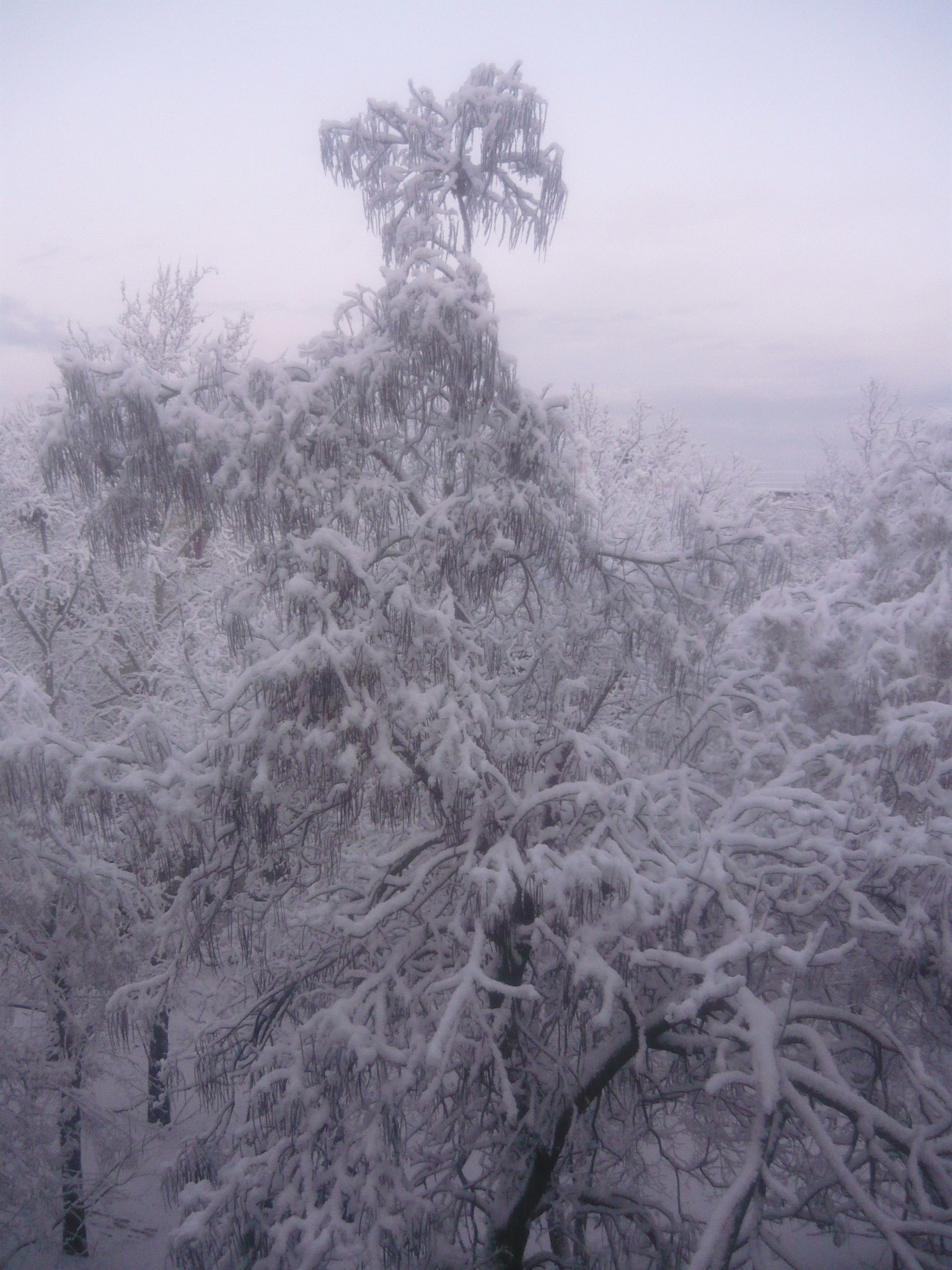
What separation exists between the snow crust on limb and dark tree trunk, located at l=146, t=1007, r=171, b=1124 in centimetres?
160

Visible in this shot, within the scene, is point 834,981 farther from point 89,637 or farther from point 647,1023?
point 89,637

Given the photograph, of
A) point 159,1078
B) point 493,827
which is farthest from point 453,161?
point 159,1078

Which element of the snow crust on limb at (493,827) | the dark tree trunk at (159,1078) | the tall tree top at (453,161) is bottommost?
the dark tree trunk at (159,1078)

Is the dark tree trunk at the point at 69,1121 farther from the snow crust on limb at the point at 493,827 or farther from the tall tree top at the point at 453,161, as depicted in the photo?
the tall tree top at the point at 453,161

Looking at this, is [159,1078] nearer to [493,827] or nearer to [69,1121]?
[69,1121]

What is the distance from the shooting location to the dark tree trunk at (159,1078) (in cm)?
676

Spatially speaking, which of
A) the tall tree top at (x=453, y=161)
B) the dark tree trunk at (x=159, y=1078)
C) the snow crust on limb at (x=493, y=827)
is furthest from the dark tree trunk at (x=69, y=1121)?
the tall tree top at (x=453, y=161)

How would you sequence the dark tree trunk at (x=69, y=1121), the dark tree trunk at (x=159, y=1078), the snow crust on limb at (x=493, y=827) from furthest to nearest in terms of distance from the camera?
the dark tree trunk at (x=159, y=1078), the dark tree trunk at (x=69, y=1121), the snow crust on limb at (x=493, y=827)

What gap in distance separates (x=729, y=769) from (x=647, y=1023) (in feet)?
7.01

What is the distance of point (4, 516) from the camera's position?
1145 cm

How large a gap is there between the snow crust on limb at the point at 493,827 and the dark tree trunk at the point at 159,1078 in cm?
160

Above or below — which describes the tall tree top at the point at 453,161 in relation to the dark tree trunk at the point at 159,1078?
above

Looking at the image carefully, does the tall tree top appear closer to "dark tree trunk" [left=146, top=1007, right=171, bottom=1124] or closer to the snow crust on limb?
the snow crust on limb

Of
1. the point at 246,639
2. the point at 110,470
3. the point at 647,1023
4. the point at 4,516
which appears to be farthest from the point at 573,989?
the point at 4,516
